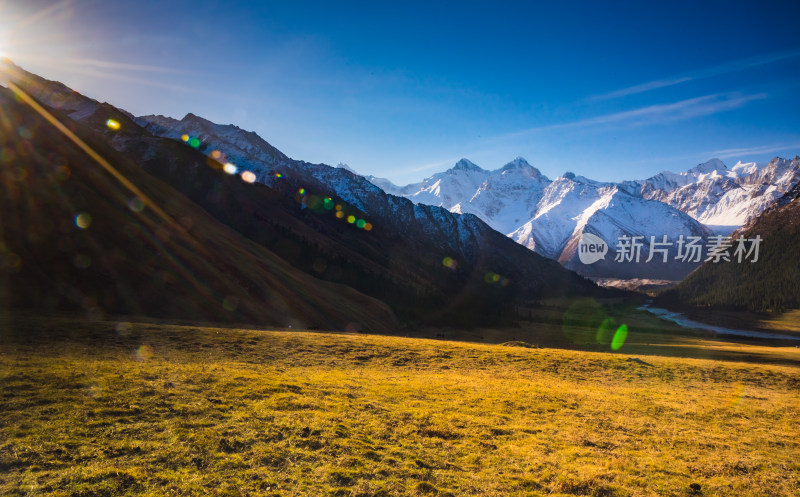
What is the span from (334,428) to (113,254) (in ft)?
197

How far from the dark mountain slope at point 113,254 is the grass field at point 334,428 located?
58.0 feet

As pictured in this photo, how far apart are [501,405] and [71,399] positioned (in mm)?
25169

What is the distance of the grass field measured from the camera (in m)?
13.3

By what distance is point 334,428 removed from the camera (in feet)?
59.9

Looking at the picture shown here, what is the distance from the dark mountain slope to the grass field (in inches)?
696

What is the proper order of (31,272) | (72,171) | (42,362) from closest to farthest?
(42,362), (31,272), (72,171)

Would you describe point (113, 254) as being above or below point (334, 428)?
above

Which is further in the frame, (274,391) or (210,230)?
(210,230)

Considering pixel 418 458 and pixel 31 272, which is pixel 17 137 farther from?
pixel 418 458

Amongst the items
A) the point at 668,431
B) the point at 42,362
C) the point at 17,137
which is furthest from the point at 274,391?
the point at 17,137

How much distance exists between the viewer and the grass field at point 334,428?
13.3m

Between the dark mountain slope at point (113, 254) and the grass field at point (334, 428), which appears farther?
the dark mountain slope at point (113, 254)

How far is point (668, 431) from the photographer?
22938 mm

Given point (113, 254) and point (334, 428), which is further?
point (113, 254)
